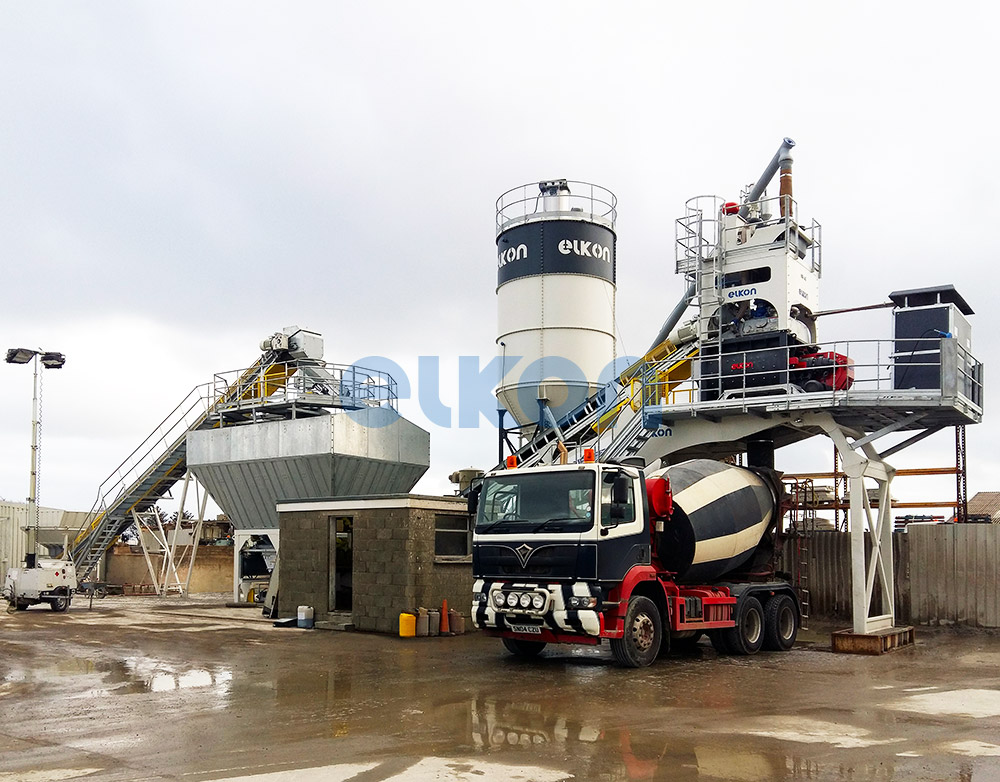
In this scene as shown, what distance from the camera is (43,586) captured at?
90.1 ft

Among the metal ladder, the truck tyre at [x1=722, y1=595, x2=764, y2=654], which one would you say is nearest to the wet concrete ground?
the truck tyre at [x1=722, y1=595, x2=764, y2=654]

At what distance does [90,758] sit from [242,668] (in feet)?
20.9

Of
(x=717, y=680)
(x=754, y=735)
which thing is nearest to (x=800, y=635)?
(x=717, y=680)

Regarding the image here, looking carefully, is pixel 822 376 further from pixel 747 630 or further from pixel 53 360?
pixel 53 360

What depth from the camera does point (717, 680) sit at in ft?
45.8

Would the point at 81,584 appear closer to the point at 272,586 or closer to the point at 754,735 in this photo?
the point at 272,586

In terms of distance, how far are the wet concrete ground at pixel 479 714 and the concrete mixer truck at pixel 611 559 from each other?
2.09ft

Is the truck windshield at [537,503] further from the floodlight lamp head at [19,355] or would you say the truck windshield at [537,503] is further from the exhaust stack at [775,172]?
the floodlight lamp head at [19,355]

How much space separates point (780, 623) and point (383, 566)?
855 centimetres

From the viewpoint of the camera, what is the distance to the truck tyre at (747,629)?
676 inches

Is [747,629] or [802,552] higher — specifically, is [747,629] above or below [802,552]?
below

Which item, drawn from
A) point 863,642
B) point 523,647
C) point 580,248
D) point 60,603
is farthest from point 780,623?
point 60,603

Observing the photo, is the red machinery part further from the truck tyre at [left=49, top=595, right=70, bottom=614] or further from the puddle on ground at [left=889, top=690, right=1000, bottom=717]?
the truck tyre at [left=49, top=595, right=70, bottom=614]

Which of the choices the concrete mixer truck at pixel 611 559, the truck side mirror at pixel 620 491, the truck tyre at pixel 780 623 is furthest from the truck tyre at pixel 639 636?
the truck tyre at pixel 780 623
